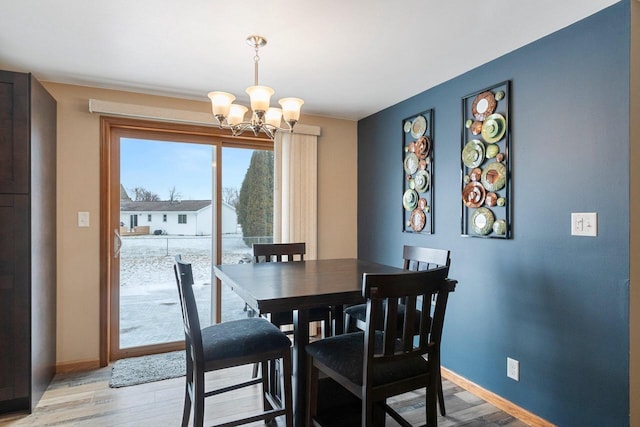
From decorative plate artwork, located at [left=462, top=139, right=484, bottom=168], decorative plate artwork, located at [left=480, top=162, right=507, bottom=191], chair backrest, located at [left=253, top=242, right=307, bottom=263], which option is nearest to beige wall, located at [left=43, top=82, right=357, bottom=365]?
chair backrest, located at [left=253, top=242, right=307, bottom=263]

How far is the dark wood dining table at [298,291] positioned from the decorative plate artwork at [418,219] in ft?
2.78

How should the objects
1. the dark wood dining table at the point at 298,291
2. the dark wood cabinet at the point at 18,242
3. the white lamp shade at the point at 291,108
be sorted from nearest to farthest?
the dark wood dining table at the point at 298,291 → the white lamp shade at the point at 291,108 → the dark wood cabinet at the point at 18,242

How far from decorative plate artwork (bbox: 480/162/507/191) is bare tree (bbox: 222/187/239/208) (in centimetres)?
220

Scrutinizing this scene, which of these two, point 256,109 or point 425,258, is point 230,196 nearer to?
point 256,109

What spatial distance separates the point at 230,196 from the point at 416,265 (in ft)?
6.22

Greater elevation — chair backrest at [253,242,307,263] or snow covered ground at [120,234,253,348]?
chair backrest at [253,242,307,263]

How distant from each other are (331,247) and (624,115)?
2658 millimetres

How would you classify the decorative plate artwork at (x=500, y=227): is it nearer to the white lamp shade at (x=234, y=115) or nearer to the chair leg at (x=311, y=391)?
the chair leg at (x=311, y=391)

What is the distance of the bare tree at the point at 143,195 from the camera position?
3.20 m

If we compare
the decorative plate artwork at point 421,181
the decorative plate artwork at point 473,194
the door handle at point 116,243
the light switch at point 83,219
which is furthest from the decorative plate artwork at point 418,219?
the light switch at point 83,219

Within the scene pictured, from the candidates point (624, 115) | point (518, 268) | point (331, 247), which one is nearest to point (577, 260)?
point (518, 268)

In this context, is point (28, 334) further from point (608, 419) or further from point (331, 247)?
point (608, 419)

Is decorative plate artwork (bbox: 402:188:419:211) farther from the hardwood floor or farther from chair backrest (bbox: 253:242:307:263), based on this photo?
the hardwood floor

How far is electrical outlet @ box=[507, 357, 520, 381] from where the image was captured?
2.29m
